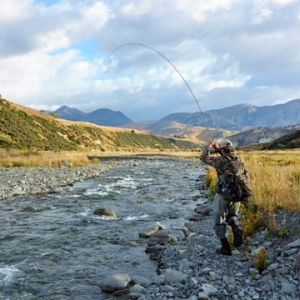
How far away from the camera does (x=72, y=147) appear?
381ft

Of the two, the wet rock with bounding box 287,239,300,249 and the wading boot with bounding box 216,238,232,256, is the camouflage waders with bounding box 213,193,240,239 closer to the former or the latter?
the wading boot with bounding box 216,238,232,256

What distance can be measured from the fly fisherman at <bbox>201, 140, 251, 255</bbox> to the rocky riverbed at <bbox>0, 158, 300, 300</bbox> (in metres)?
0.67

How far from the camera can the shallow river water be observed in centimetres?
1007

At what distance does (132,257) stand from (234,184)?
11.5 feet

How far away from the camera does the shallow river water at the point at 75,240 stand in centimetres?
1007

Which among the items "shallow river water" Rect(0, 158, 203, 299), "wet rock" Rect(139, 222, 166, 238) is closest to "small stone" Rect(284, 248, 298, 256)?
"shallow river water" Rect(0, 158, 203, 299)

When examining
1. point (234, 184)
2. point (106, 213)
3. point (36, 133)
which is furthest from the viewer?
point (36, 133)

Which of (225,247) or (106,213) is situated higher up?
(225,247)

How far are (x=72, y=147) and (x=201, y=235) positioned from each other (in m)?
105

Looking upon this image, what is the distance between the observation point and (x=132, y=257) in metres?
12.1

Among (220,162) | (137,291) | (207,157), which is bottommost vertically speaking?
(137,291)

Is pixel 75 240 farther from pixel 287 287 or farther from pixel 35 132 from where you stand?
pixel 35 132

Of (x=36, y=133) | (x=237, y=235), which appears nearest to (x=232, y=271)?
(x=237, y=235)

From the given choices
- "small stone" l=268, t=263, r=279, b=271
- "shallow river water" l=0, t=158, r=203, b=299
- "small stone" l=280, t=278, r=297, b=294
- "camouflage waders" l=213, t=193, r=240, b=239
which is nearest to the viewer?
"small stone" l=280, t=278, r=297, b=294
